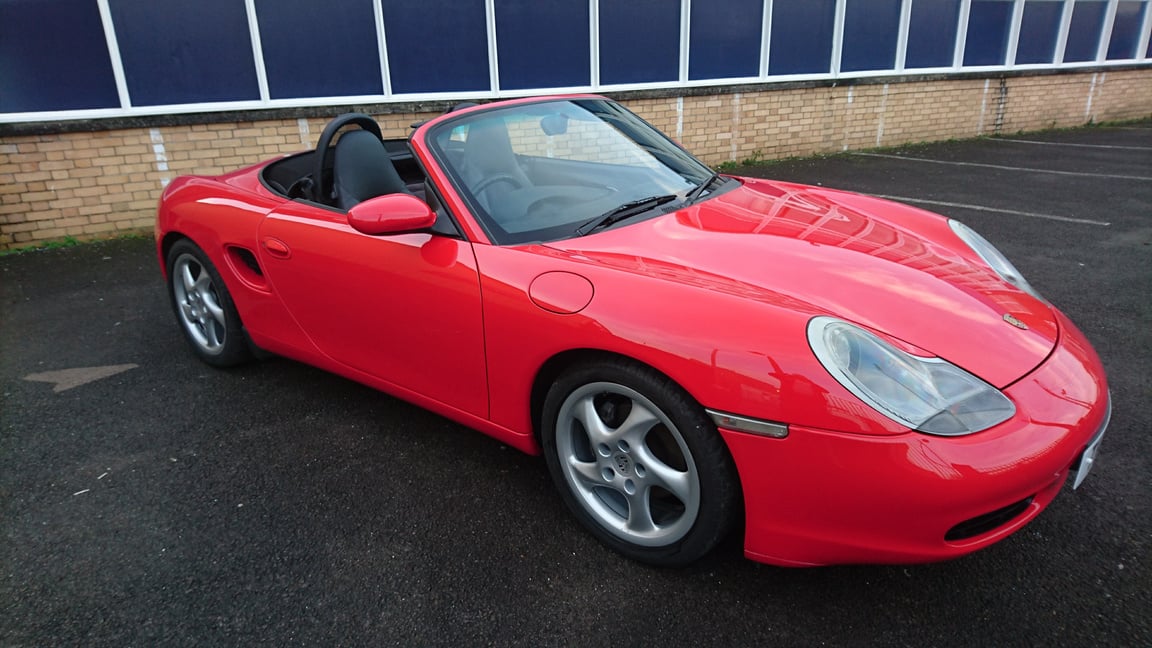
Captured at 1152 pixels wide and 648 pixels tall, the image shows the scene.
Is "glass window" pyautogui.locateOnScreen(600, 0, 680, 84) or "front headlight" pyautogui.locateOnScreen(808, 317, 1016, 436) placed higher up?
"glass window" pyautogui.locateOnScreen(600, 0, 680, 84)

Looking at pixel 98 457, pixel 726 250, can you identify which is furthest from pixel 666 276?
pixel 98 457

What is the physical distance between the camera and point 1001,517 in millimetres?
1796

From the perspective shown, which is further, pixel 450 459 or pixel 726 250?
pixel 450 459

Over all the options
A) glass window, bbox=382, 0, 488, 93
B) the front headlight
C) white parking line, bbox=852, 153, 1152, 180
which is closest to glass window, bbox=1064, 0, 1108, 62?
white parking line, bbox=852, 153, 1152, 180

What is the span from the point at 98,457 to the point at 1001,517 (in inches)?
131

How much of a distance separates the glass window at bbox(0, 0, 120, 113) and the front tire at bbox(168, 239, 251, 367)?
430cm

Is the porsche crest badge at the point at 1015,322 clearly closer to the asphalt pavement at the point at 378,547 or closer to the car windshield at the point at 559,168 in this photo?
the asphalt pavement at the point at 378,547

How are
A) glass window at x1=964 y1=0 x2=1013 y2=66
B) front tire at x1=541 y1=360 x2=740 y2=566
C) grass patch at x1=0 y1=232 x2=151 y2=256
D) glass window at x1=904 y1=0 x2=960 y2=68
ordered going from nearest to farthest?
front tire at x1=541 y1=360 x2=740 y2=566, grass patch at x1=0 y1=232 x2=151 y2=256, glass window at x1=904 y1=0 x2=960 y2=68, glass window at x1=964 y1=0 x2=1013 y2=66

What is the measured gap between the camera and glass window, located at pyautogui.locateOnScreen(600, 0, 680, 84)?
9352mm

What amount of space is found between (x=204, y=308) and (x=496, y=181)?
2.01 m

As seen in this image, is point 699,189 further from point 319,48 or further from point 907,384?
point 319,48

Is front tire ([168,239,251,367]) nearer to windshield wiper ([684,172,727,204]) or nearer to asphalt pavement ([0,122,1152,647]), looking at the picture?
asphalt pavement ([0,122,1152,647])

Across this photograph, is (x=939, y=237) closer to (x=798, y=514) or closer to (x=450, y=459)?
(x=798, y=514)

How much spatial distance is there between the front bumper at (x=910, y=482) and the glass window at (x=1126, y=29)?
16.3m
